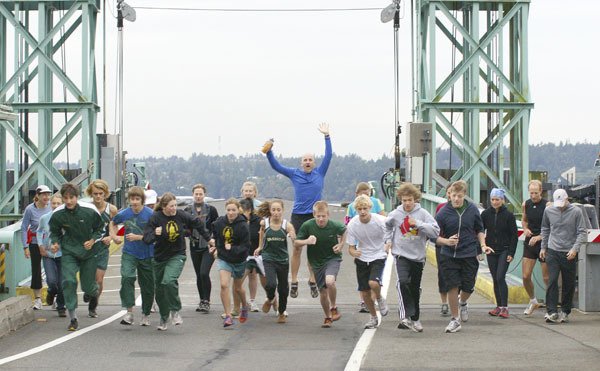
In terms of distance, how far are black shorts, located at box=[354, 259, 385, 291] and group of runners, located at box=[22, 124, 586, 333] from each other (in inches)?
0.5

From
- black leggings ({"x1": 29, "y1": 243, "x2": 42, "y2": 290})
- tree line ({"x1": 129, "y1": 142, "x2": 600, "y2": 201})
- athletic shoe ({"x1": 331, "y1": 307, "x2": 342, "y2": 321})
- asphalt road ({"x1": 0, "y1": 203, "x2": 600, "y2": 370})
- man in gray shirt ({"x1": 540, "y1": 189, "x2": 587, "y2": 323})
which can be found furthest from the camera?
tree line ({"x1": 129, "y1": 142, "x2": 600, "y2": 201})

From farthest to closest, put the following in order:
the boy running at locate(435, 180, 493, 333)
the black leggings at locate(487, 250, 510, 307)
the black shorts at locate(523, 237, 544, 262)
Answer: the black shorts at locate(523, 237, 544, 262) → the black leggings at locate(487, 250, 510, 307) → the boy running at locate(435, 180, 493, 333)

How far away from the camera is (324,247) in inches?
632

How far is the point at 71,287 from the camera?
15859 millimetres

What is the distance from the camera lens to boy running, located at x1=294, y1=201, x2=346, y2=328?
52.5 feet

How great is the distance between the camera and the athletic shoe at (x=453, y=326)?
15.3 meters

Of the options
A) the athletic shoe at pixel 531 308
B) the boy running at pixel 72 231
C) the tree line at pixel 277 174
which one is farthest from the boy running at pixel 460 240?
the tree line at pixel 277 174

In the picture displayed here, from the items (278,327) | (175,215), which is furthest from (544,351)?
(175,215)

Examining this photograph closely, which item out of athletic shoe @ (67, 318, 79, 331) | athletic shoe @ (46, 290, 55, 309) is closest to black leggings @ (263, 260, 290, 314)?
athletic shoe @ (67, 318, 79, 331)

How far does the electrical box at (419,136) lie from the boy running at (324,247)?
11795 millimetres

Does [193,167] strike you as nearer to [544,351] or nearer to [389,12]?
[389,12]

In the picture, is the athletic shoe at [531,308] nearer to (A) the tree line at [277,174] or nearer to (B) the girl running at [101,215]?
(B) the girl running at [101,215]

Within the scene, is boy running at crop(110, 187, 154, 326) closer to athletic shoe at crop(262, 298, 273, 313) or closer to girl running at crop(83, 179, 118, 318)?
girl running at crop(83, 179, 118, 318)

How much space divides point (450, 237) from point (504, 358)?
10.3 ft
